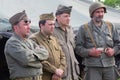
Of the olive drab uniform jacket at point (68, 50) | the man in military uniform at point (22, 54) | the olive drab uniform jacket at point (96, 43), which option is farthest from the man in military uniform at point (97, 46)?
the man in military uniform at point (22, 54)

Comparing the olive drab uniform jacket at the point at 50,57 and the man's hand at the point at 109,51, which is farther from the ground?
the olive drab uniform jacket at the point at 50,57

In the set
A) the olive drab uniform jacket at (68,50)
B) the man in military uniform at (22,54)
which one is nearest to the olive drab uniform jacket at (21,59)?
the man in military uniform at (22,54)

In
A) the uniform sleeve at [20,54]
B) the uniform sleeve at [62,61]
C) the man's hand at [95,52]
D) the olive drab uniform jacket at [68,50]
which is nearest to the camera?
the uniform sleeve at [20,54]

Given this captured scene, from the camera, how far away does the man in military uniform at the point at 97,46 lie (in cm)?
657

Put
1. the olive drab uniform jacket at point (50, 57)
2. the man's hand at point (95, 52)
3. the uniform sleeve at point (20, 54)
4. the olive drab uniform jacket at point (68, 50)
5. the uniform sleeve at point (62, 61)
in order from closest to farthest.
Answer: the uniform sleeve at point (20, 54), the olive drab uniform jacket at point (50, 57), the uniform sleeve at point (62, 61), the olive drab uniform jacket at point (68, 50), the man's hand at point (95, 52)

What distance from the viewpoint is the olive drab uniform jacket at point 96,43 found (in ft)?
21.6

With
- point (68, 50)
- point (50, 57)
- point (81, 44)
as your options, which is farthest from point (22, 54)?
point (81, 44)

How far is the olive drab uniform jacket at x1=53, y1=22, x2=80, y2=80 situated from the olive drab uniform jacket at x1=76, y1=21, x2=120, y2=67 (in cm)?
25

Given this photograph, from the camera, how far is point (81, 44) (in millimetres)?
6668

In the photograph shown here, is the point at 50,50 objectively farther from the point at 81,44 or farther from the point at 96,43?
the point at 96,43

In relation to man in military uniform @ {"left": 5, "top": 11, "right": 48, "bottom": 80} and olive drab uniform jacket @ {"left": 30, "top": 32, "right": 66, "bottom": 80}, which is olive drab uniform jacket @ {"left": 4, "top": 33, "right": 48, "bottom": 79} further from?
olive drab uniform jacket @ {"left": 30, "top": 32, "right": 66, "bottom": 80}

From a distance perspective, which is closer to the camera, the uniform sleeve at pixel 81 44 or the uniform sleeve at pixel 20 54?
the uniform sleeve at pixel 20 54

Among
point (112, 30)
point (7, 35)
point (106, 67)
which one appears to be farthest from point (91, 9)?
point (7, 35)

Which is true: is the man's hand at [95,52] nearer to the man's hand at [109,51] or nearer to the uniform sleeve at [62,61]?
the man's hand at [109,51]
